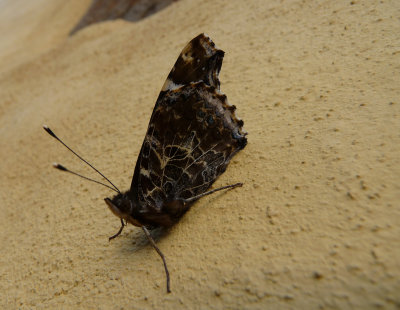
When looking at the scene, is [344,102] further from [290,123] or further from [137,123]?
[137,123]

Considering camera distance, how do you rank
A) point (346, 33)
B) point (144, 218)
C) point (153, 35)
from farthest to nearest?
point (153, 35)
point (346, 33)
point (144, 218)

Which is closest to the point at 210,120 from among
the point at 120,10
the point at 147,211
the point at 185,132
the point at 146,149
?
the point at 185,132

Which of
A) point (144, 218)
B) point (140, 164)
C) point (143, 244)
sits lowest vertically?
point (143, 244)

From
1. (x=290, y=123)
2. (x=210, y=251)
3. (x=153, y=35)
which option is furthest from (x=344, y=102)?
(x=153, y=35)

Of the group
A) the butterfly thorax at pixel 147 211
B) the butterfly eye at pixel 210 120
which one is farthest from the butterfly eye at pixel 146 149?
the butterfly eye at pixel 210 120

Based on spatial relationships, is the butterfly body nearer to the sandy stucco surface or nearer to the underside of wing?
the underside of wing

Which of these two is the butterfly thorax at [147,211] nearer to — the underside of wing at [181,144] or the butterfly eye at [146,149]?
the underside of wing at [181,144]
